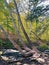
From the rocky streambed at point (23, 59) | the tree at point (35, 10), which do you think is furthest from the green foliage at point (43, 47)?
the tree at point (35, 10)

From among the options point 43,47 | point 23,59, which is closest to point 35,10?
point 43,47

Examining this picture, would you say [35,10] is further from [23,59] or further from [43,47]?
[23,59]

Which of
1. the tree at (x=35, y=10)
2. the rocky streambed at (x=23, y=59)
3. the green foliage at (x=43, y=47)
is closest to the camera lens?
the rocky streambed at (x=23, y=59)

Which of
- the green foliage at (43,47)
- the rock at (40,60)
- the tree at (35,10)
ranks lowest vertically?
the rock at (40,60)

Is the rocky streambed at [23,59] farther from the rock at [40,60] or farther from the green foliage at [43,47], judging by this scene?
the green foliage at [43,47]

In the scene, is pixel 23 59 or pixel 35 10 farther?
pixel 35 10

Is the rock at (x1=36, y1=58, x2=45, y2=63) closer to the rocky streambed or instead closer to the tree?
the rocky streambed

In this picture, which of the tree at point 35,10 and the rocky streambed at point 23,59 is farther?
the tree at point 35,10

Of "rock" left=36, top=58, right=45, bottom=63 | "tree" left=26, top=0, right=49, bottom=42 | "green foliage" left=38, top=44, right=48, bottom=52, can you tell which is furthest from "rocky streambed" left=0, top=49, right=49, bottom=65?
"tree" left=26, top=0, right=49, bottom=42

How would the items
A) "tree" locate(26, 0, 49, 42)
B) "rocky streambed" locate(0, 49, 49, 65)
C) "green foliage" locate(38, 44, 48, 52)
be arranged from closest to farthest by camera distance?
"rocky streambed" locate(0, 49, 49, 65), "green foliage" locate(38, 44, 48, 52), "tree" locate(26, 0, 49, 42)

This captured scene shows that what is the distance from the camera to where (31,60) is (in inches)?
310

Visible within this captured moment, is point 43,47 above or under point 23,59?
above

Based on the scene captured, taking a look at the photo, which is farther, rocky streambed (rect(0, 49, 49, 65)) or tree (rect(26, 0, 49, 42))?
tree (rect(26, 0, 49, 42))

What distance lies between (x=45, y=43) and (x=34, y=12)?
1741 mm
